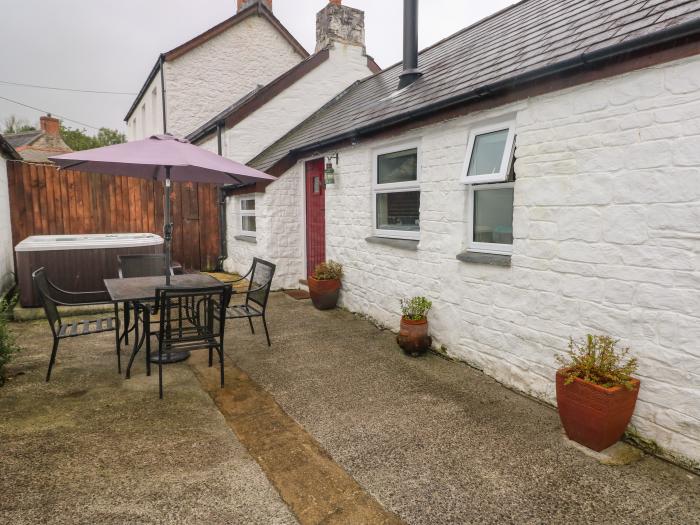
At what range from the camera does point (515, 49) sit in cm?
458

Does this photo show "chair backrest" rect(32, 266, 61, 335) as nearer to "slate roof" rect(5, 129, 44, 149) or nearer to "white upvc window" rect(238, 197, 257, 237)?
"white upvc window" rect(238, 197, 257, 237)

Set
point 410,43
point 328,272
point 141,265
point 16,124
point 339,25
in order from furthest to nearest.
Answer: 1. point 16,124
2. point 339,25
3. point 328,272
4. point 410,43
5. point 141,265

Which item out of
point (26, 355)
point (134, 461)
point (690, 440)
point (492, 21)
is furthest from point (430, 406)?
point (492, 21)

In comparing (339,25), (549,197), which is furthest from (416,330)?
(339,25)

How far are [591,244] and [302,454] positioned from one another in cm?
257

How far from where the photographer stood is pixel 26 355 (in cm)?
459

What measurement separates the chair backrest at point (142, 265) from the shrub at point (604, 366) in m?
5.04

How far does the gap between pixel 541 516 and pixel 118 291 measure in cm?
388

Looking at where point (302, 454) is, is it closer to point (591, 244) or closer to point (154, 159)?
point (591, 244)

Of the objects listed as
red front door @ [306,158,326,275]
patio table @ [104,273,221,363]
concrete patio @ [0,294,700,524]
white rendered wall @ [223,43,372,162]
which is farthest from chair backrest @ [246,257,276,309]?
white rendered wall @ [223,43,372,162]

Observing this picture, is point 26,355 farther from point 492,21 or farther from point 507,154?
point 492,21

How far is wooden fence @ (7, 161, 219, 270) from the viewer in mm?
8141

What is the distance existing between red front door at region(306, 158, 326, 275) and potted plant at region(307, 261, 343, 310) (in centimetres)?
77

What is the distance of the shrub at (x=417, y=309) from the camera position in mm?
4770
